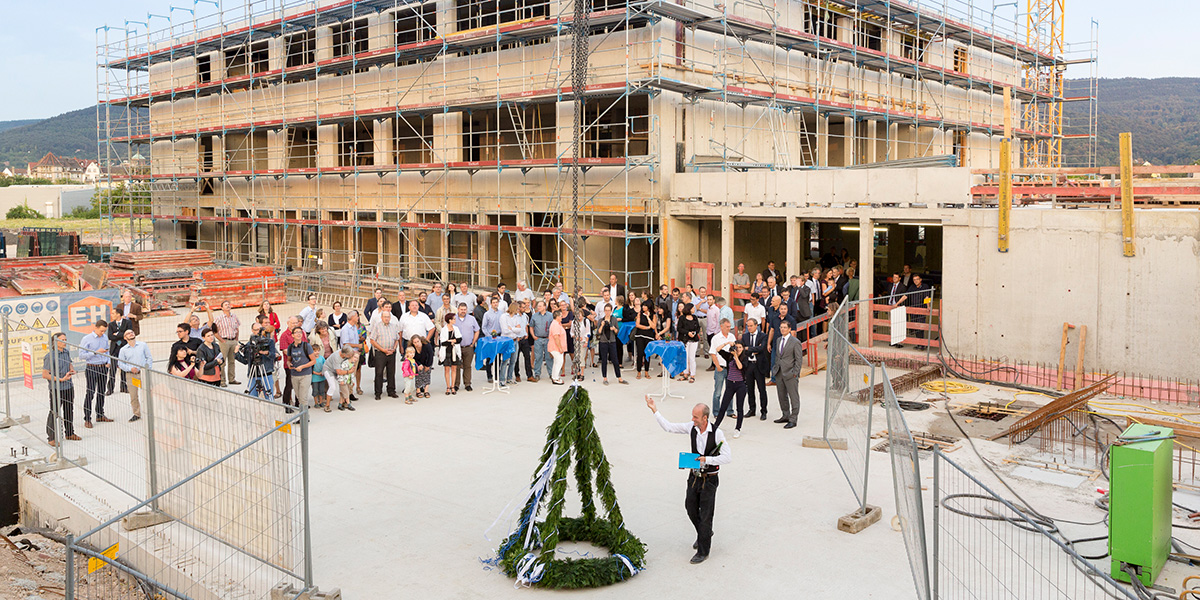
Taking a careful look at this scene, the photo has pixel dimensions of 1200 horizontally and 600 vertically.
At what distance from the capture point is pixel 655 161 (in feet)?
80.7

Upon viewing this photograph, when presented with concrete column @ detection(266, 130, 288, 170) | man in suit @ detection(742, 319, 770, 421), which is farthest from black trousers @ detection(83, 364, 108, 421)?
concrete column @ detection(266, 130, 288, 170)

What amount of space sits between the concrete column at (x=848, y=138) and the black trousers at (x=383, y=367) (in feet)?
63.0

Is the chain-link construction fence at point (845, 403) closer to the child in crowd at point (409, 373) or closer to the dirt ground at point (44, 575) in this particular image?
the child in crowd at point (409, 373)

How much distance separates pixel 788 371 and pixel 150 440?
825cm

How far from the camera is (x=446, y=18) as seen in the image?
98.2ft

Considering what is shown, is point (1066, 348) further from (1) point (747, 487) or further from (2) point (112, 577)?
(2) point (112, 577)

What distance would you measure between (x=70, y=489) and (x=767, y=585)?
8124 millimetres

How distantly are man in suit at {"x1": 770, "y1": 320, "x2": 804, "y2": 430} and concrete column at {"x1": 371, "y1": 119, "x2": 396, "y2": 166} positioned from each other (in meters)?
21.7

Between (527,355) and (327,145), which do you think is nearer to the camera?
(527,355)

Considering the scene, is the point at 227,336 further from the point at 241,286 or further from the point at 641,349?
the point at 241,286

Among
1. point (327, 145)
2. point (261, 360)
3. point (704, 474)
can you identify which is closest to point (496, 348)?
point (261, 360)

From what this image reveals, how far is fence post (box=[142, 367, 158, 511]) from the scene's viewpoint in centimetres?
959

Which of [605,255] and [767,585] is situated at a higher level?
[605,255]

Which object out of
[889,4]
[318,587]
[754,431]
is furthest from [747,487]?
[889,4]
